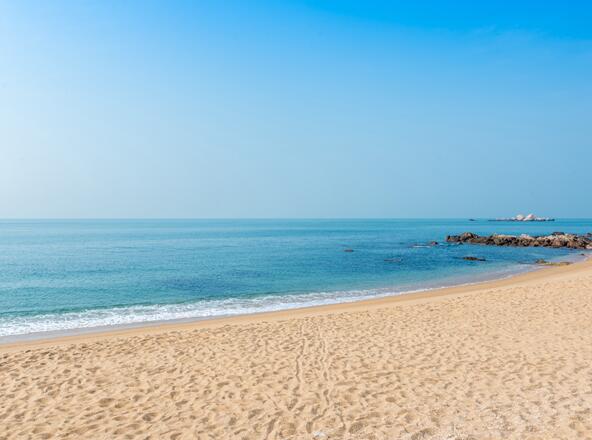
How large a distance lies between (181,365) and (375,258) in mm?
34273

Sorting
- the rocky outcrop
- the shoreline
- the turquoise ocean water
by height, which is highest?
the rocky outcrop

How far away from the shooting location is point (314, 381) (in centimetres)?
821

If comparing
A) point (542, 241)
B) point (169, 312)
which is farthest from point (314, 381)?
point (542, 241)

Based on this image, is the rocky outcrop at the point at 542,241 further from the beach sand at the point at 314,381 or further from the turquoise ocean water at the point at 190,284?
the beach sand at the point at 314,381

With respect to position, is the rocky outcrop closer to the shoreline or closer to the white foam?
the shoreline

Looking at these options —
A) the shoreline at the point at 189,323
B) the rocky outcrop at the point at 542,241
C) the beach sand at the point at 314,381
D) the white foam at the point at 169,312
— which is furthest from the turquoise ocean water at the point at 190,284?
the rocky outcrop at the point at 542,241

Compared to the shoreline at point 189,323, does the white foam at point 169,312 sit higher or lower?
lower

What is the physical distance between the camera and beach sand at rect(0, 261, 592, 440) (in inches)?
248

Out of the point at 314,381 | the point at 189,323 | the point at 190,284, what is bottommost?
the point at 190,284

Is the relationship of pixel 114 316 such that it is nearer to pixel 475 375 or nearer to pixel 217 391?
pixel 217 391

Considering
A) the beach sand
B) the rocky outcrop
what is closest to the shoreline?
the beach sand

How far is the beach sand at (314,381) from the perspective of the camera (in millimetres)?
6305

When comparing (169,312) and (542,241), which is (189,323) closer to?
(169,312)

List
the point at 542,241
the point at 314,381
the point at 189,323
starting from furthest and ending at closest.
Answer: the point at 542,241 → the point at 189,323 → the point at 314,381
